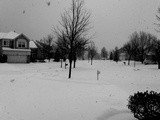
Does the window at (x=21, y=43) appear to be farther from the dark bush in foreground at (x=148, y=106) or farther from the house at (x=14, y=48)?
the dark bush in foreground at (x=148, y=106)

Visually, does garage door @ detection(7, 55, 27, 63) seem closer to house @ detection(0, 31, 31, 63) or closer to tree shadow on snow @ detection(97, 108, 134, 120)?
house @ detection(0, 31, 31, 63)

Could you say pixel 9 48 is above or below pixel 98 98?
above

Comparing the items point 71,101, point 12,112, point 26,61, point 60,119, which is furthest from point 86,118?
point 26,61

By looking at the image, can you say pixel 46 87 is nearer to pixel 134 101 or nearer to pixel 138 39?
pixel 134 101

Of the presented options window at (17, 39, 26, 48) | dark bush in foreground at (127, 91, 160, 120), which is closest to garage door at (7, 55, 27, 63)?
window at (17, 39, 26, 48)

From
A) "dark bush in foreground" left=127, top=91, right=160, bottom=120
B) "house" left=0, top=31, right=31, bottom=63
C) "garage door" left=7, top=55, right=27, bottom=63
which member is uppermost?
"house" left=0, top=31, right=31, bottom=63

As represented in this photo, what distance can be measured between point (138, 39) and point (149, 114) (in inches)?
2767

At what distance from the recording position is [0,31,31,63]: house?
46500 millimetres

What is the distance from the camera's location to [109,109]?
353 inches

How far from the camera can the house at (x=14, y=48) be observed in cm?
4650

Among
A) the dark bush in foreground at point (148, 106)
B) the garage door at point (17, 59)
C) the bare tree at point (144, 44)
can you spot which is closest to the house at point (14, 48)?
the garage door at point (17, 59)

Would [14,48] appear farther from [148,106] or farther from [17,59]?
[148,106]

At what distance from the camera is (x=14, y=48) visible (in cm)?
4803

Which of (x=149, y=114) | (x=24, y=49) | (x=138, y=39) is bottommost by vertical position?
(x=149, y=114)
